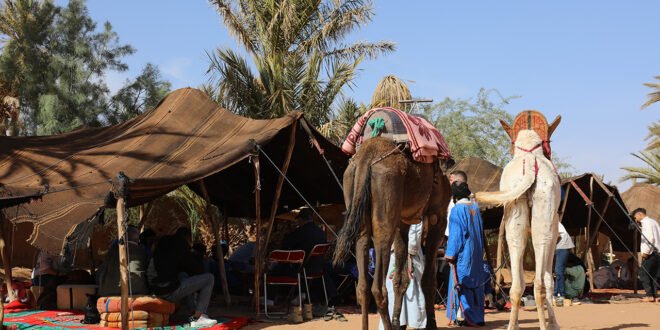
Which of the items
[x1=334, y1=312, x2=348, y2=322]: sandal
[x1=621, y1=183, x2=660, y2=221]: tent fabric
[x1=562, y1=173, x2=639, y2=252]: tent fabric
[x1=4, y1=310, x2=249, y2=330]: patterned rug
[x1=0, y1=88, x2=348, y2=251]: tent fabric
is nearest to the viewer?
[x1=0, y1=88, x2=348, y2=251]: tent fabric

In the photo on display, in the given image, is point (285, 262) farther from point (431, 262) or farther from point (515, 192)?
point (515, 192)

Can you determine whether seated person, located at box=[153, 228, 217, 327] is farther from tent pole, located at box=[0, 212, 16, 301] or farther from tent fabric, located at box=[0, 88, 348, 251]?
tent pole, located at box=[0, 212, 16, 301]

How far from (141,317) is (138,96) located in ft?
61.2

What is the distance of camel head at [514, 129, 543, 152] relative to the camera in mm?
8875

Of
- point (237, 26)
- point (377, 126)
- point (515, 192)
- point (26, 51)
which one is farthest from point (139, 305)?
point (26, 51)

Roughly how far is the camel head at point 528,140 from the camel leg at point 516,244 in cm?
66

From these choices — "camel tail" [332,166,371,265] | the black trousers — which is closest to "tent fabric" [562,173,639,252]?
the black trousers

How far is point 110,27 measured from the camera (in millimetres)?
27781

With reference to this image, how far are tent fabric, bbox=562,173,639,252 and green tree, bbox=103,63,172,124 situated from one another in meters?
14.7

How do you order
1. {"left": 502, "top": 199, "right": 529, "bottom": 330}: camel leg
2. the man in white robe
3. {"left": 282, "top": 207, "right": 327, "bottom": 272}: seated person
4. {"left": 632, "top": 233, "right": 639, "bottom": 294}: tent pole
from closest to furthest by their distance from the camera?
{"left": 502, "top": 199, "right": 529, "bottom": 330}: camel leg → the man in white robe → {"left": 282, "top": 207, "right": 327, "bottom": 272}: seated person → {"left": 632, "top": 233, "right": 639, "bottom": 294}: tent pole

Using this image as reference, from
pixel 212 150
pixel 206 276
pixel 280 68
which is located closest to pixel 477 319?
pixel 206 276

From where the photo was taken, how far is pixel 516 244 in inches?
334

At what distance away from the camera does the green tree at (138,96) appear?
2683 cm

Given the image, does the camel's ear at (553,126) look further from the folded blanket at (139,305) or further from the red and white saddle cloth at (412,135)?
the folded blanket at (139,305)
